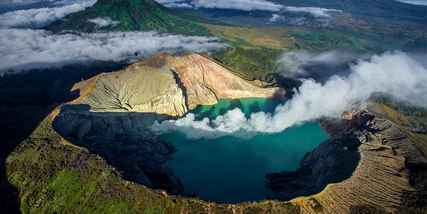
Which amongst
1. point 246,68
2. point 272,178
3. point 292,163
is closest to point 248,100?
point 246,68

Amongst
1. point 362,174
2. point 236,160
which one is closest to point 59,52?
point 236,160

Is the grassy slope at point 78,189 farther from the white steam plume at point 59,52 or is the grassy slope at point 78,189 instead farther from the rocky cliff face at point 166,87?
the white steam plume at point 59,52

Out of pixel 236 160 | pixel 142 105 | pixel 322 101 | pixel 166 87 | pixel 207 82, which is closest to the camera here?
pixel 236 160

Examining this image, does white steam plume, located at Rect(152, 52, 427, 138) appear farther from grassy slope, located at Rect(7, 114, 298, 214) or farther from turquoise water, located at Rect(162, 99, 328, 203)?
grassy slope, located at Rect(7, 114, 298, 214)

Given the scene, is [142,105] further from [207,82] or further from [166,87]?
[207,82]

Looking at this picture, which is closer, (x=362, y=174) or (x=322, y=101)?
(x=362, y=174)

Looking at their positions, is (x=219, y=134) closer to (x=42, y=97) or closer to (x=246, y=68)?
(x=42, y=97)
